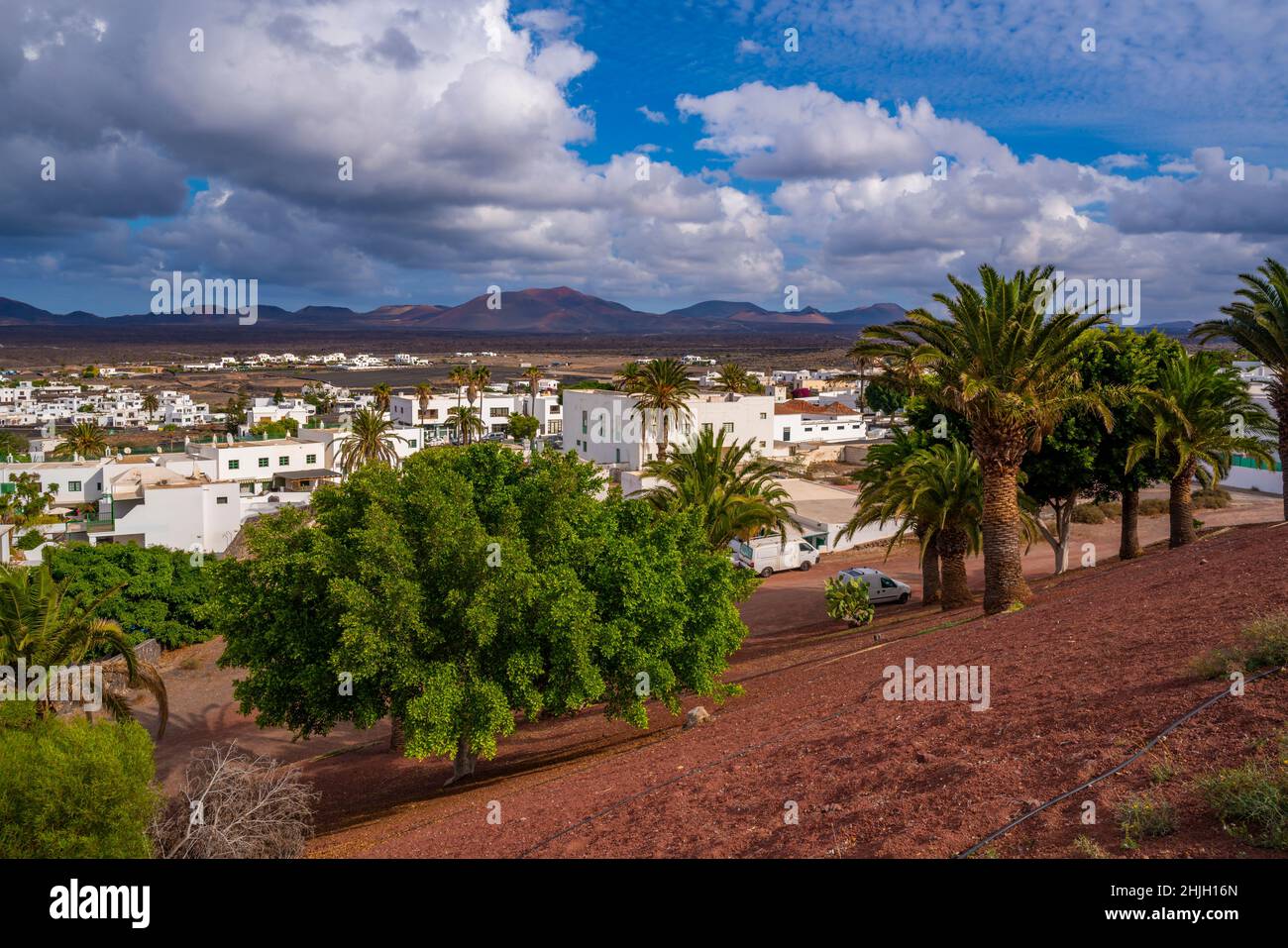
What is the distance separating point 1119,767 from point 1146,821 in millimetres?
1354

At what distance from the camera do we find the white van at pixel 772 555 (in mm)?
39812

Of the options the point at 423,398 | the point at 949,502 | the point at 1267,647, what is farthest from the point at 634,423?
the point at 1267,647

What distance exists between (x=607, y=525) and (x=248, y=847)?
8.07 metres

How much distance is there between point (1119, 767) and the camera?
8.32 meters

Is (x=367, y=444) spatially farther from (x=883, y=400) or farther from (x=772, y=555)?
(x=883, y=400)

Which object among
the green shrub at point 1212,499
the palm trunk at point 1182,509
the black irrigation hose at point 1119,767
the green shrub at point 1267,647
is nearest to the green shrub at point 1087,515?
the green shrub at point 1212,499

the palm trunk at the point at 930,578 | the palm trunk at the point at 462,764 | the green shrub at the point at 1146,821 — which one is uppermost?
the green shrub at the point at 1146,821

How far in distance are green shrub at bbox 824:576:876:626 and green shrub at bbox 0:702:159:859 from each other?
20.5 m

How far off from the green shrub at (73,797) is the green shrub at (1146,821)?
1138 cm

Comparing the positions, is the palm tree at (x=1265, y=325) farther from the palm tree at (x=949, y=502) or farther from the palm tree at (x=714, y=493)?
the palm tree at (x=714, y=493)

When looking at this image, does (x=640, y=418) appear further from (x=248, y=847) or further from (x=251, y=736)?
(x=248, y=847)

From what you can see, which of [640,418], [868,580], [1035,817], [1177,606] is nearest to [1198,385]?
[868,580]

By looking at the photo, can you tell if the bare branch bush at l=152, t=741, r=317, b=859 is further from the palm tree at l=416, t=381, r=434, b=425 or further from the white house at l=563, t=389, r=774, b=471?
the palm tree at l=416, t=381, r=434, b=425

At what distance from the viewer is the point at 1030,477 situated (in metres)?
28.6
